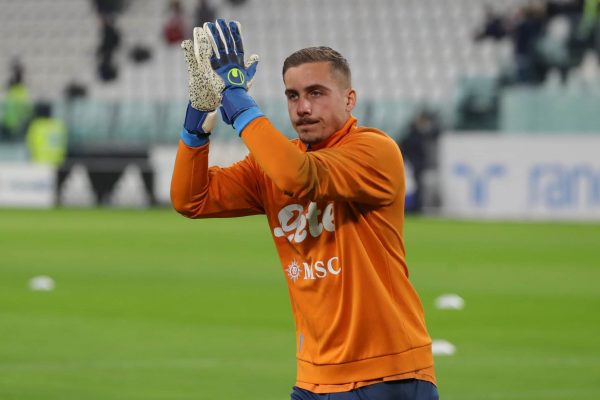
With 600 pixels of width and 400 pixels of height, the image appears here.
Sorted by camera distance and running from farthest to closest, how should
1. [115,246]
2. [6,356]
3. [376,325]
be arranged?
1. [115,246]
2. [6,356]
3. [376,325]

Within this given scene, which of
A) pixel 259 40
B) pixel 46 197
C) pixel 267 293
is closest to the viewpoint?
pixel 267 293

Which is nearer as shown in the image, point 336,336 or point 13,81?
point 336,336

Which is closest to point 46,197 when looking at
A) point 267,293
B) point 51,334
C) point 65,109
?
point 65,109

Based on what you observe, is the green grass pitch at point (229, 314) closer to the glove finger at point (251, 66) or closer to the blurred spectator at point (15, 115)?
the glove finger at point (251, 66)

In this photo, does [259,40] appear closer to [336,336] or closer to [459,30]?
[459,30]

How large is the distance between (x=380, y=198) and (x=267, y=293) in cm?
883

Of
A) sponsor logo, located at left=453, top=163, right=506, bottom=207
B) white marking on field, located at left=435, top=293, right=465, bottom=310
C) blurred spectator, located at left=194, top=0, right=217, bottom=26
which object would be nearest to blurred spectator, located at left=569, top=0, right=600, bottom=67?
sponsor logo, located at left=453, top=163, right=506, bottom=207

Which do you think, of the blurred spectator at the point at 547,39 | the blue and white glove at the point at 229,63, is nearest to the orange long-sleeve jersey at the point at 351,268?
the blue and white glove at the point at 229,63

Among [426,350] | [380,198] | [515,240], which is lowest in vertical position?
[515,240]

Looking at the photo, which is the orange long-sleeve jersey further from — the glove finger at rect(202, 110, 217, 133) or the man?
the glove finger at rect(202, 110, 217, 133)

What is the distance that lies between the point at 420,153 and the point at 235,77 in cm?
2033

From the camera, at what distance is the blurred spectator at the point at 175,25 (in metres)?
32.1

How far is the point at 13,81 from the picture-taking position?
3259 cm

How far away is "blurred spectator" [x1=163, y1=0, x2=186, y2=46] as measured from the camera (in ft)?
105
